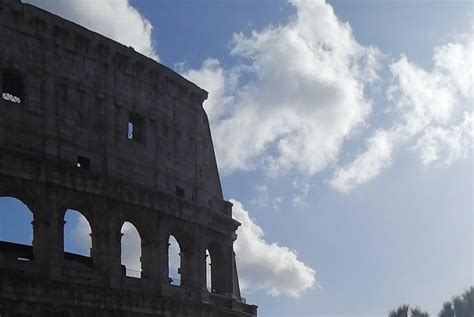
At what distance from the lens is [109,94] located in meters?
33.7

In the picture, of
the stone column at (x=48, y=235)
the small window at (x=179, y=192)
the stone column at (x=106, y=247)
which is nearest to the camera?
A: the stone column at (x=48, y=235)

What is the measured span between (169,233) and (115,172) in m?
3.41

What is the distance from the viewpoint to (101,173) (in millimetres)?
32219

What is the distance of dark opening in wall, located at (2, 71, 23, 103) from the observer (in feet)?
101

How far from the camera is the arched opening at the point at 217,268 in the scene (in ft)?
123

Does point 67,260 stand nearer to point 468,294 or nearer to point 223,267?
point 223,267

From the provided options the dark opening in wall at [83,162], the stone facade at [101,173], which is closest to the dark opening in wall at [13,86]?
the stone facade at [101,173]

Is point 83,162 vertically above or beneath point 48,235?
above

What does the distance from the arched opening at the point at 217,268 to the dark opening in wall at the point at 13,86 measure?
34.6ft

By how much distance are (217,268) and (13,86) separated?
11.6 m

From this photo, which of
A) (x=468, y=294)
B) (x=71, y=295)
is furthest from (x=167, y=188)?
(x=468, y=294)

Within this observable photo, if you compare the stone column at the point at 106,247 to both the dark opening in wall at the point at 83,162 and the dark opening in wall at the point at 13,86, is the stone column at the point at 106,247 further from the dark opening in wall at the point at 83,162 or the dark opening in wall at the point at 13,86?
the dark opening in wall at the point at 13,86

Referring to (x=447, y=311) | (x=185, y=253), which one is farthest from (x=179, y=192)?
(x=447, y=311)

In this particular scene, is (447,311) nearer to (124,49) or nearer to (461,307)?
(461,307)
